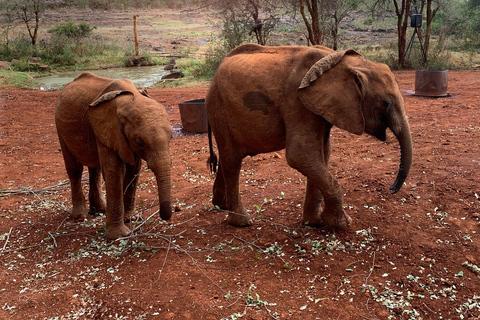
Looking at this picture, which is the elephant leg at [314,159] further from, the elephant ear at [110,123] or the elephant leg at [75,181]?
the elephant leg at [75,181]

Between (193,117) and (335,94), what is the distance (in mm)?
6477

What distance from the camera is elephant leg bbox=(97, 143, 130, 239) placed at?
513 cm

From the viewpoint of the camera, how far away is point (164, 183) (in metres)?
4.39

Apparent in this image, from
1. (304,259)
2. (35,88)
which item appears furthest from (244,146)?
(35,88)

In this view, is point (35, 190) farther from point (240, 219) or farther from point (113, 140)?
point (240, 219)

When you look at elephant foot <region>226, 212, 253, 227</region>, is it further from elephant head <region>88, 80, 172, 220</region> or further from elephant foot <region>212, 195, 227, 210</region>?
elephant head <region>88, 80, 172, 220</region>

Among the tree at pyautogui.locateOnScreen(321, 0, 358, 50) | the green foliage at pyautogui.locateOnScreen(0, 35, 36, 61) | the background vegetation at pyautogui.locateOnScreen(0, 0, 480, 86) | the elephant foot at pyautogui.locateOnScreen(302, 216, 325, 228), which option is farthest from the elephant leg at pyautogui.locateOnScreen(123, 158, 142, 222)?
the green foliage at pyautogui.locateOnScreen(0, 35, 36, 61)

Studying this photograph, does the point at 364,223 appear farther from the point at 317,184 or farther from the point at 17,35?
the point at 17,35

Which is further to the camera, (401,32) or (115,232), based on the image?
(401,32)

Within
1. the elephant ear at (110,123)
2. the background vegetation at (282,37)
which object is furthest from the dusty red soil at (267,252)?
the background vegetation at (282,37)

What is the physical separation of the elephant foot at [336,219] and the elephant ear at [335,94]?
105 centimetres

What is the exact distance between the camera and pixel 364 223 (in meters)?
5.35

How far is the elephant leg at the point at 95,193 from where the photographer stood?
20.5ft

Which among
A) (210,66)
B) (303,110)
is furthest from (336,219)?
(210,66)
